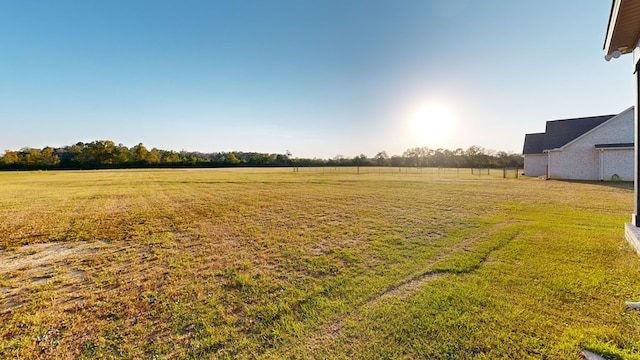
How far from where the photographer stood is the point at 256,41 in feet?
53.3

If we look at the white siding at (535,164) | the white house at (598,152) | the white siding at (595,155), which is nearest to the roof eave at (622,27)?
the white house at (598,152)

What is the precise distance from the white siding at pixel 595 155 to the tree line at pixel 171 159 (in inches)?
1174

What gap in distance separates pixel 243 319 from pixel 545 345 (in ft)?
9.06

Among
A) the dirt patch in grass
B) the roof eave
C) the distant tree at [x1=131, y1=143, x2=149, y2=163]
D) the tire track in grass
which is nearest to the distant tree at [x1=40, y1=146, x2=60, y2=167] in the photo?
the distant tree at [x1=131, y1=143, x2=149, y2=163]

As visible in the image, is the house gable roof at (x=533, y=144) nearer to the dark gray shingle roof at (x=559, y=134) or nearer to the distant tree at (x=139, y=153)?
the dark gray shingle roof at (x=559, y=134)

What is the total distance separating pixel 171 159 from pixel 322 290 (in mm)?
67258

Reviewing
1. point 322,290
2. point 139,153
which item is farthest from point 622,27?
point 139,153

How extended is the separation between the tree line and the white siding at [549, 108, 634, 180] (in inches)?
1174

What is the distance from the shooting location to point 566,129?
22141 millimetres

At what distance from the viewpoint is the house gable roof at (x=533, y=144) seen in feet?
74.7

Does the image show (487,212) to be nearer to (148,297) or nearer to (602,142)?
(148,297)

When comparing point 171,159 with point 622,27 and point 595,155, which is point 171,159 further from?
point 595,155

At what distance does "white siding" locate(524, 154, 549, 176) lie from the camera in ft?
73.5

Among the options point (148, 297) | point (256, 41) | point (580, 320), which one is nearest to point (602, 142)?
point (580, 320)
